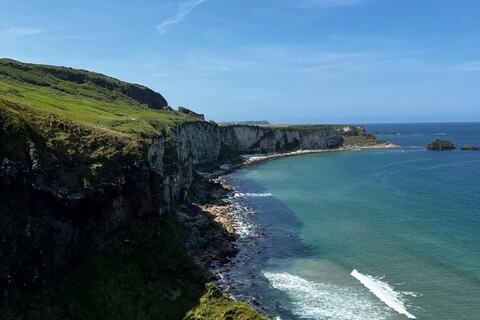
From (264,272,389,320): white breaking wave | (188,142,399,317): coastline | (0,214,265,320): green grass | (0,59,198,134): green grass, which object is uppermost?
(0,59,198,134): green grass

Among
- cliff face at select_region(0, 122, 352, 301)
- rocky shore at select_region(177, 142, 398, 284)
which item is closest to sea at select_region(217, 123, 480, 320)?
rocky shore at select_region(177, 142, 398, 284)

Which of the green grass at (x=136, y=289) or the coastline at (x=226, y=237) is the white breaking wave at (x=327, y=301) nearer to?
the coastline at (x=226, y=237)

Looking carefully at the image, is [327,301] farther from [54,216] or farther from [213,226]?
[213,226]

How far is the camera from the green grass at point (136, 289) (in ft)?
111

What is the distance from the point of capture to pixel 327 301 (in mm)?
46562

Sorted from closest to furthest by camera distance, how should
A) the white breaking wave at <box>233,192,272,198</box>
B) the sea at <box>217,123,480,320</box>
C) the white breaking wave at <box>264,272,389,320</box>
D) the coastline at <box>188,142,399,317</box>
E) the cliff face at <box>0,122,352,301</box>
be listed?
the cliff face at <box>0,122,352,301</box>, the white breaking wave at <box>264,272,389,320</box>, the sea at <box>217,123,480,320</box>, the coastline at <box>188,142,399,317</box>, the white breaking wave at <box>233,192,272,198</box>

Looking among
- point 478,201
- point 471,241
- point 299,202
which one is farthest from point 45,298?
point 478,201

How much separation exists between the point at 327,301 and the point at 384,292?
666 centimetres

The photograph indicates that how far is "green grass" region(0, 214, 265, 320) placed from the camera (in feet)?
111

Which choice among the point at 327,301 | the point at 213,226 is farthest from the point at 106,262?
the point at 213,226

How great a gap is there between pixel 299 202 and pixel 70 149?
61389 mm

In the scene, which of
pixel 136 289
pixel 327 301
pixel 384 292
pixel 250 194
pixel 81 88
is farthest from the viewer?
pixel 81 88

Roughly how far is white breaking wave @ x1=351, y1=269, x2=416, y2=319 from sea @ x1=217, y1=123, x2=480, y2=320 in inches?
4.0

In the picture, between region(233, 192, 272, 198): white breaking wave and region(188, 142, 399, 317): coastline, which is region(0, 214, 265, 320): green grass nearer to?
region(188, 142, 399, 317): coastline
